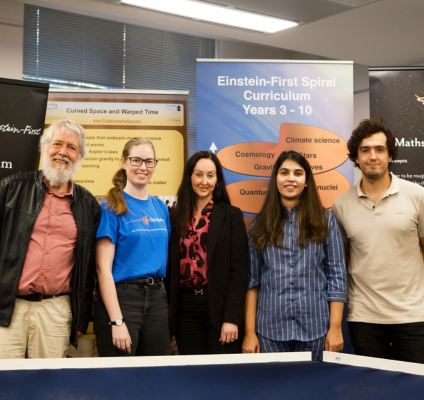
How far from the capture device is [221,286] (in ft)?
8.25

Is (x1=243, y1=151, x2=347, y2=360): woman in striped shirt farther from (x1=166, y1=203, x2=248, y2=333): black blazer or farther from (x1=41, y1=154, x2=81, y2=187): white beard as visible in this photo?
(x1=41, y1=154, x2=81, y2=187): white beard

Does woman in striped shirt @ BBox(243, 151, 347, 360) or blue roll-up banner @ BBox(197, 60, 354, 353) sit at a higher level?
blue roll-up banner @ BBox(197, 60, 354, 353)

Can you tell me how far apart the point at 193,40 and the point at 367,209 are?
4877mm

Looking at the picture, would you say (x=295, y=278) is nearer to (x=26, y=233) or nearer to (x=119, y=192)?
(x=119, y=192)

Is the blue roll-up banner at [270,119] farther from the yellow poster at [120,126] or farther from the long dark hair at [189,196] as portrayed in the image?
the long dark hair at [189,196]

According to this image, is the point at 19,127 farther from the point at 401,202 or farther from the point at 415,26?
the point at 415,26

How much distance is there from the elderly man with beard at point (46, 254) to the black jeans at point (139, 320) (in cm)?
12

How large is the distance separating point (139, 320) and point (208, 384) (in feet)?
4.86

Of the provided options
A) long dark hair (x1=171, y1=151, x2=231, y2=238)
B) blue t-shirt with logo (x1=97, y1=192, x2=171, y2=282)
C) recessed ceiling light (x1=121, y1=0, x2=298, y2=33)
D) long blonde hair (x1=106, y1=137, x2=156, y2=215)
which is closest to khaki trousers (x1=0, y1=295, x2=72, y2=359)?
blue t-shirt with logo (x1=97, y1=192, x2=171, y2=282)

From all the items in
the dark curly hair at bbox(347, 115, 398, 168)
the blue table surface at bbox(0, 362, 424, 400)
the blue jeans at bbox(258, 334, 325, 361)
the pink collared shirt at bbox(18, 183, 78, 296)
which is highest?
the dark curly hair at bbox(347, 115, 398, 168)

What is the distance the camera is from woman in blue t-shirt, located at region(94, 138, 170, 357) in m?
2.41

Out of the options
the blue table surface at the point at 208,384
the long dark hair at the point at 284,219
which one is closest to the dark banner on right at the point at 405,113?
the long dark hair at the point at 284,219

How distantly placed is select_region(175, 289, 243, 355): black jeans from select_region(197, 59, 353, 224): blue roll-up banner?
39.5 inches

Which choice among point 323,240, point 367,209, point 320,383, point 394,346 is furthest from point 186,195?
point 320,383
